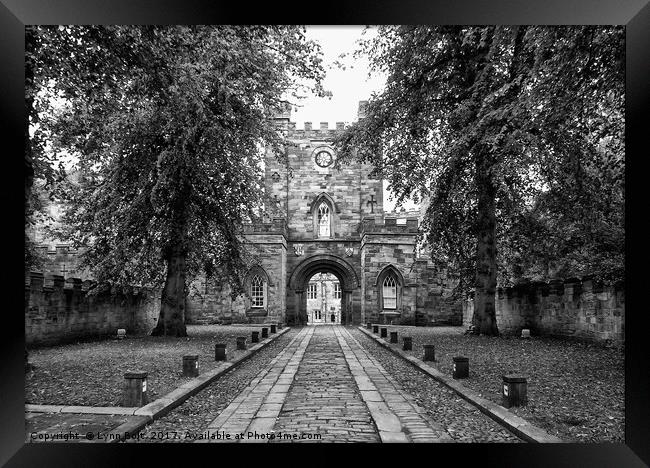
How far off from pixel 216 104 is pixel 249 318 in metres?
15.2

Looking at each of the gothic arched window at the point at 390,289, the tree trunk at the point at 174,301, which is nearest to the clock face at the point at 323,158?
the gothic arched window at the point at 390,289

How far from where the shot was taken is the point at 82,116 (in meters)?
10.3

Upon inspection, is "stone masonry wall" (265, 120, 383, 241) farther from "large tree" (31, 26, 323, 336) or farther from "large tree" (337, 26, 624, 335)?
"large tree" (31, 26, 323, 336)

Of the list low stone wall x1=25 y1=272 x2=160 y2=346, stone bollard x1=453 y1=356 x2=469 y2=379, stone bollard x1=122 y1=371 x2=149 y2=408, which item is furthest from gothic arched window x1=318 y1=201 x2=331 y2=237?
stone bollard x1=122 y1=371 x2=149 y2=408

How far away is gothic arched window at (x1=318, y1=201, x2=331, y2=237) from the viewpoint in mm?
31219

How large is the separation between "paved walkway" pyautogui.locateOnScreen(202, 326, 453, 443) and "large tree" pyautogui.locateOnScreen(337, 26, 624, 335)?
5199 mm

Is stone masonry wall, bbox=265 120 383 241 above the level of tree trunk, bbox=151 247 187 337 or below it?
above

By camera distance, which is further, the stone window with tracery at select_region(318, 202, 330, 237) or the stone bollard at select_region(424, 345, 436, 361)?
the stone window with tracery at select_region(318, 202, 330, 237)

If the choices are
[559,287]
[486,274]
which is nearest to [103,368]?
[486,274]

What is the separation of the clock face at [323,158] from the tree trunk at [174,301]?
54.3ft

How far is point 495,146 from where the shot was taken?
10430mm

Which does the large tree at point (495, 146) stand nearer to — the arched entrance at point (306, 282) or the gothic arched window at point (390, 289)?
the gothic arched window at point (390, 289)
